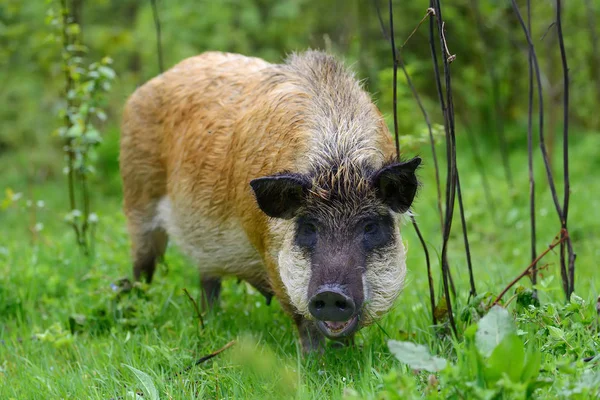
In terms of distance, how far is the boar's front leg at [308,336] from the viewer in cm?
440

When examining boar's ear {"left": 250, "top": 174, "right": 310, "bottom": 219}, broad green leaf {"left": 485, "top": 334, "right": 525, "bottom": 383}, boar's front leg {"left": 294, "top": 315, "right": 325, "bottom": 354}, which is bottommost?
boar's front leg {"left": 294, "top": 315, "right": 325, "bottom": 354}

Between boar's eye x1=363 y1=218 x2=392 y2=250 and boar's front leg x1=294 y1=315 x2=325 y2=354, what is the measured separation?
684 mm

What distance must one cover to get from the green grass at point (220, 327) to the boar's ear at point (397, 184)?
81 cm

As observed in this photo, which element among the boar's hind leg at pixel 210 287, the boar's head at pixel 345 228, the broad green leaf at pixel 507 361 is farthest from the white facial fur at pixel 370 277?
the boar's hind leg at pixel 210 287

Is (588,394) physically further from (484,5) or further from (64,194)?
(64,194)

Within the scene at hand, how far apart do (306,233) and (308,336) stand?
0.73 meters

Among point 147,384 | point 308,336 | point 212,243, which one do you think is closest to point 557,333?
point 308,336

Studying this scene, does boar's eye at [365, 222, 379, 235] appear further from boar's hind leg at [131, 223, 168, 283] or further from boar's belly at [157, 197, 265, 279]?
boar's hind leg at [131, 223, 168, 283]

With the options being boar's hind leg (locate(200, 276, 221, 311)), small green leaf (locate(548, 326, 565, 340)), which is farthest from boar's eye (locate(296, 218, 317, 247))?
boar's hind leg (locate(200, 276, 221, 311))

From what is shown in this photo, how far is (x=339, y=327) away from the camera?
3.90 m

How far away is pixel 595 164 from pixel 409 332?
272 inches

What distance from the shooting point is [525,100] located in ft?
45.3

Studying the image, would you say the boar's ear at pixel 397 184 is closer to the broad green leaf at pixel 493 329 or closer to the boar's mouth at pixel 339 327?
the boar's mouth at pixel 339 327

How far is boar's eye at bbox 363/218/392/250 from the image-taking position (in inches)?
157
